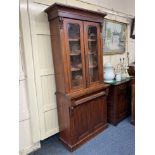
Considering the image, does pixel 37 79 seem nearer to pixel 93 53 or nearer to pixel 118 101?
pixel 93 53

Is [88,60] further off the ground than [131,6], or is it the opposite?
[131,6]

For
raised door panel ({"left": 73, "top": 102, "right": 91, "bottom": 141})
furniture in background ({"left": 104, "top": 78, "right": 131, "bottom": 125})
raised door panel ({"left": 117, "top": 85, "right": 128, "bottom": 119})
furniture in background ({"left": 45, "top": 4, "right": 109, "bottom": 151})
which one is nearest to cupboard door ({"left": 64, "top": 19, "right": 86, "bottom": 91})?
furniture in background ({"left": 45, "top": 4, "right": 109, "bottom": 151})

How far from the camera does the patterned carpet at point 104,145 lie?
2.17 metres

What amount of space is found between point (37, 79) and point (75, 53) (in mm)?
682

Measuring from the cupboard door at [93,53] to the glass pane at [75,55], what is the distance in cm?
14

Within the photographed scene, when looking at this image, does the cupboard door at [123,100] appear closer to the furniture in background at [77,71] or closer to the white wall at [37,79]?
the furniture in background at [77,71]

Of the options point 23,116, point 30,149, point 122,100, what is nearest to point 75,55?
point 23,116

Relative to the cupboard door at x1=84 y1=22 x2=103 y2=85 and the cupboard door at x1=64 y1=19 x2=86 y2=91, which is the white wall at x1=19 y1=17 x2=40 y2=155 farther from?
the cupboard door at x1=84 y1=22 x2=103 y2=85

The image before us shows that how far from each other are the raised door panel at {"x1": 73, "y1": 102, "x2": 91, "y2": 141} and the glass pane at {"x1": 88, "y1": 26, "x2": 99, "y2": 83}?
49cm
